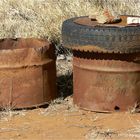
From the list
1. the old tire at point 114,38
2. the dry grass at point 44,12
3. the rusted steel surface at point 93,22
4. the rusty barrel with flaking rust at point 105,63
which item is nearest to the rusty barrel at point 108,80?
the rusty barrel with flaking rust at point 105,63

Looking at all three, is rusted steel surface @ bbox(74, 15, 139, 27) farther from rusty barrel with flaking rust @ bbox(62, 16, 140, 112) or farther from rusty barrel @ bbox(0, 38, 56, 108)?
rusty barrel @ bbox(0, 38, 56, 108)

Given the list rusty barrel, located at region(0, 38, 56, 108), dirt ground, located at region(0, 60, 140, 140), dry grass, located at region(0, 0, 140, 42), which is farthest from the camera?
dry grass, located at region(0, 0, 140, 42)

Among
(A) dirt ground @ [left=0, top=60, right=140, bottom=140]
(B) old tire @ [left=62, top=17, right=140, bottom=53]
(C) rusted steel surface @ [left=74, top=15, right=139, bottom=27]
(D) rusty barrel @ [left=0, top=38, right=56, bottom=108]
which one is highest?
(C) rusted steel surface @ [left=74, top=15, right=139, bottom=27]

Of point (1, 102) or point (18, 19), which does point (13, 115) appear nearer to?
point (1, 102)

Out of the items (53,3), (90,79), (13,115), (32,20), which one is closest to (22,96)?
(13,115)

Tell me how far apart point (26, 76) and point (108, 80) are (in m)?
0.94

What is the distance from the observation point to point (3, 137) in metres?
5.67

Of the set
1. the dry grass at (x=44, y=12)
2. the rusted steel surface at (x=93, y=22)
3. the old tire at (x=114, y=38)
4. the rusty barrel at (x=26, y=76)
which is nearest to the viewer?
the old tire at (x=114, y=38)

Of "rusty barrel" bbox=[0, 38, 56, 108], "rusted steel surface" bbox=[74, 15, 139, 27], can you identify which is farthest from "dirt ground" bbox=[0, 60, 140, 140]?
"rusted steel surface" bbox=[74, 15, 139, 27]

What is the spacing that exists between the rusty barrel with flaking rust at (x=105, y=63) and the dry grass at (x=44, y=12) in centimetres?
245

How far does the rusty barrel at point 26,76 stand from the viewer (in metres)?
6.33

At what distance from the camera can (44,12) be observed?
9.28 m

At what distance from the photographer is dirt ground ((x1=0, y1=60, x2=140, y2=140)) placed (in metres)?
5.65

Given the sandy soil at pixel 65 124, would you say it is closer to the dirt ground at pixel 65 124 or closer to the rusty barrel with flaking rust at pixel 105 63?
the dirt ground at pixel 65 124
